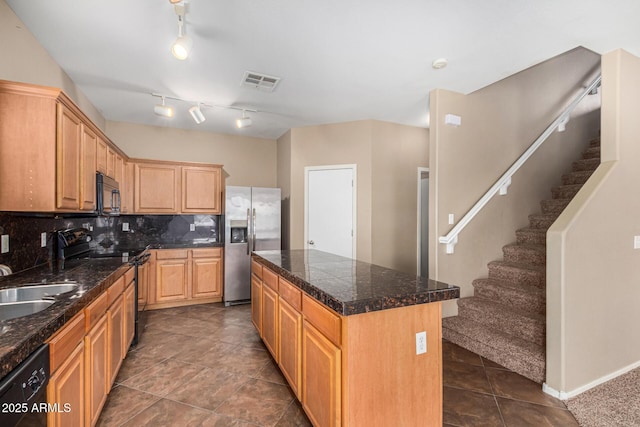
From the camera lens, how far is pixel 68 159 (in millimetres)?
2209

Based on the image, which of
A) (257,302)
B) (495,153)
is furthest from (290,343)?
(495,153)

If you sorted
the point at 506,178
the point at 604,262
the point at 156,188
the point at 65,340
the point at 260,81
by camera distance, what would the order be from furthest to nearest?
the point at 156,188 < the point at 506,178 < the point at 260,81 < the point at 604,262 < the point at 65,340

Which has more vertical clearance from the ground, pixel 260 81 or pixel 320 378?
pixel 260 81

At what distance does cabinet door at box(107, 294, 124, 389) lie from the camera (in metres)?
2.09

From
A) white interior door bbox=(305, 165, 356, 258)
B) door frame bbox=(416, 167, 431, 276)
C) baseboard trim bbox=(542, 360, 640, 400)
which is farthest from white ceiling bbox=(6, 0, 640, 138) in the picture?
baseboard trim bbox=(542, 360, 640, 400)

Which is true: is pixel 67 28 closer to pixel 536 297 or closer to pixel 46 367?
pixel 46 367

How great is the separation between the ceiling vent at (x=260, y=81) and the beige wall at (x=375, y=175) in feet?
4.70

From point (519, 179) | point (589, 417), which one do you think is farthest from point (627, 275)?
point (519, 179)

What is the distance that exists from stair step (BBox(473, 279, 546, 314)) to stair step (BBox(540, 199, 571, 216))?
1.25 m

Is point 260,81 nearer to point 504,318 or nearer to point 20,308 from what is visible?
point 20,308

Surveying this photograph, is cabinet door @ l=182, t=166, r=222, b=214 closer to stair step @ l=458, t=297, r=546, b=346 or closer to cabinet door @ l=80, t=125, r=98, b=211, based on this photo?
cabinet door @ l=80, t=125, r=98, b=211

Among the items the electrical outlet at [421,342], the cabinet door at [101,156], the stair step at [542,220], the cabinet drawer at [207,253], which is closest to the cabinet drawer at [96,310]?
the cabinet door at [101,156]

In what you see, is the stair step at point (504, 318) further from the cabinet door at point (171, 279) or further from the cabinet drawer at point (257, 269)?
the cabinet door at point (171, 279)

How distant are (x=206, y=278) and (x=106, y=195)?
196cm
